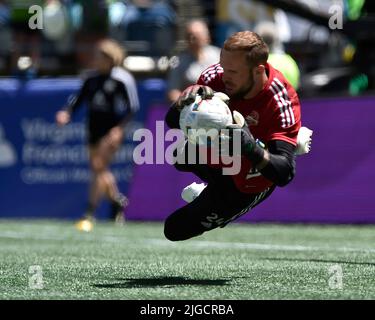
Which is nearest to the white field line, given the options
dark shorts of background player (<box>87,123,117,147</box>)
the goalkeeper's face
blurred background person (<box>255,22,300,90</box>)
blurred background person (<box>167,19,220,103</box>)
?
dark shorts of background player (<box>87,123,117,147</box>)

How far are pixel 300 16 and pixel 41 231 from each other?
14.9ft

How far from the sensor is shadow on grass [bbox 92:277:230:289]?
6191 mm

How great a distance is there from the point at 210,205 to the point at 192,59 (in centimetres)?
570

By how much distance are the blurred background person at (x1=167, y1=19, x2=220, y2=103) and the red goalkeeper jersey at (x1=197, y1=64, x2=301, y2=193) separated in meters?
5.58

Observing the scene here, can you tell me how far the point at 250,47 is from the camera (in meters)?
6.19

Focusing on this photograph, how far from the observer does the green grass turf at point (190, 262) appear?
588 centimetres

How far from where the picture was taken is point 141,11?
52.5 feet

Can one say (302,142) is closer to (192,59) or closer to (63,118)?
(192,59)

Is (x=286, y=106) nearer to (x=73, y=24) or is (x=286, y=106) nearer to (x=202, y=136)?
(x=202, y=136)

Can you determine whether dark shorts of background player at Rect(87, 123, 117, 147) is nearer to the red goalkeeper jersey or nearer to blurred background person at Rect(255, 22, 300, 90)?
blurred background person at Rect(255, 22, 300, 90)

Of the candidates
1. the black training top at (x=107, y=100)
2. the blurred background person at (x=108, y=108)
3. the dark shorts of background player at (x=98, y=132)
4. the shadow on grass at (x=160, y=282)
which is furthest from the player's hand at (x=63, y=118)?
the shadow on grass at (x=160, y=282)

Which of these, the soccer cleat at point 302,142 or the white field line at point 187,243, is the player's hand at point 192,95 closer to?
the soccer cleat at point 302,142

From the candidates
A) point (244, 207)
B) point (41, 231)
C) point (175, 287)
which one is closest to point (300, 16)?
point (41, 231)

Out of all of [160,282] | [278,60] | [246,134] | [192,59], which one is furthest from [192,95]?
[192,59]
